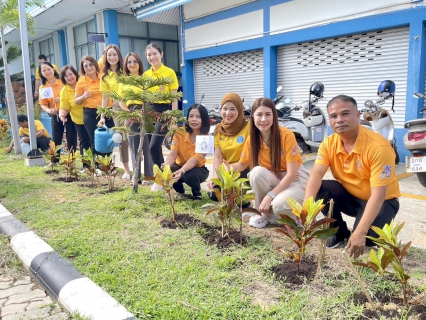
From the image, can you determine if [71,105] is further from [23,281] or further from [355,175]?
[355,175]

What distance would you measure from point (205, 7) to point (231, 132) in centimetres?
Result: 738

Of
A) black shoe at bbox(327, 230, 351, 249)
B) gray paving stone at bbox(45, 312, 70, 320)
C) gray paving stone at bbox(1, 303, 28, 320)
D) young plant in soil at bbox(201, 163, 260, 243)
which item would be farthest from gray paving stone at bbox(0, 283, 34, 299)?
black shoe at bbox(327, 230, 351, 249)

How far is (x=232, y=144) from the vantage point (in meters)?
3.67

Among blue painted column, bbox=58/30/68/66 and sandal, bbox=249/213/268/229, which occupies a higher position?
blue painted column, bbox=58/30/68/66

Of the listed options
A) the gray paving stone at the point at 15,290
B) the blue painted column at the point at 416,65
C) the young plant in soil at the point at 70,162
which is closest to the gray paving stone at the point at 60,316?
the gray paving stone at the point at 15,290

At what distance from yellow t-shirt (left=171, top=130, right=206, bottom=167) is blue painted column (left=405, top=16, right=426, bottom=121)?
399 centimetres

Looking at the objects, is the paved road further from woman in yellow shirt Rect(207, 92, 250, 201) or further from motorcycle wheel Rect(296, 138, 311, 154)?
motorcycle wheel Rect(296, 138, 311, 154)

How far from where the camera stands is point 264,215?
3.27 m

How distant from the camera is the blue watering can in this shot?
5.01m

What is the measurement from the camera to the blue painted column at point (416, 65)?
19.2ft

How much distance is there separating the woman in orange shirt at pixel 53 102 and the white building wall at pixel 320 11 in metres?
4.72

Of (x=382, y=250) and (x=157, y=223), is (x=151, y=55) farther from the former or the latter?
(x=382, y=250)

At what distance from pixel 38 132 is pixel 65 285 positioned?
6.04 m

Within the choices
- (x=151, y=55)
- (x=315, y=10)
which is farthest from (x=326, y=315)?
(x=315, y=10)
